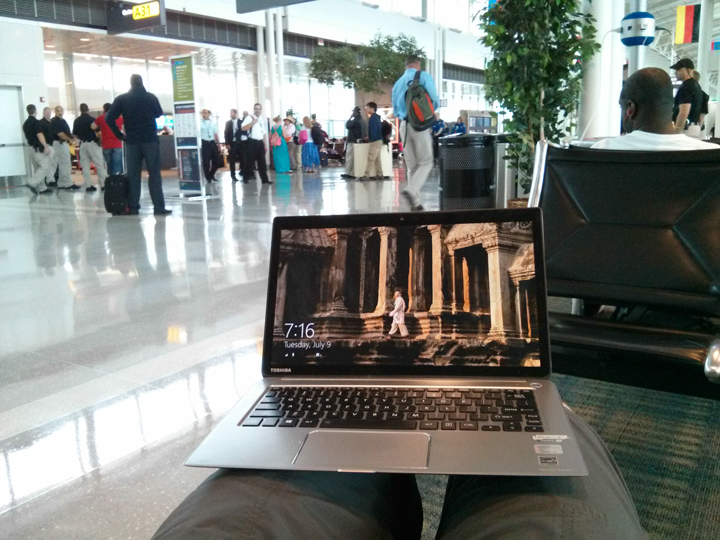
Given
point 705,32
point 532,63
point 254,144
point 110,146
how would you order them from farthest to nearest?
point 705,32 → point 254,144 → point 110,146 → point 532,63

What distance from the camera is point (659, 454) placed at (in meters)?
2.19

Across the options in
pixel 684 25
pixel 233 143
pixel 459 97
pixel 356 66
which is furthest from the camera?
pixel 459 97

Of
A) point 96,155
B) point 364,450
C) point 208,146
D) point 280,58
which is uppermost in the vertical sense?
point 280,58

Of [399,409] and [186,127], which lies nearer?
[399,409]

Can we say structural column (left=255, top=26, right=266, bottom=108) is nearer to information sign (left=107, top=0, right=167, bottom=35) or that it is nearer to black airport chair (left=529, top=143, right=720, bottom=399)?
information sign (left=107, top=0, right=167, bottom=35)

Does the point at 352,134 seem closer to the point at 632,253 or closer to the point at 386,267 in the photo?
the point at 632,253

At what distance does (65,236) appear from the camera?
728 cm

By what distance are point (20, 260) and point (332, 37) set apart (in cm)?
1910

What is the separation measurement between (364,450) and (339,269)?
0.43 metres

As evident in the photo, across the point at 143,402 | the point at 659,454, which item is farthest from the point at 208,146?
the point at 659,454

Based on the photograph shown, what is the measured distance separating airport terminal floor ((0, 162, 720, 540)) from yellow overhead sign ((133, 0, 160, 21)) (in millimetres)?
9177

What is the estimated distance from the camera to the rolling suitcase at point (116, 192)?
905cm

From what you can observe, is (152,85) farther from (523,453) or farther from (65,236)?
(523,453)

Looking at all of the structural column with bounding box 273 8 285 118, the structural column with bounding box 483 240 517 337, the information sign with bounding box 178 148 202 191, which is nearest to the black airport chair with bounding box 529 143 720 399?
the structural column with bounding box 483 240 517 337
